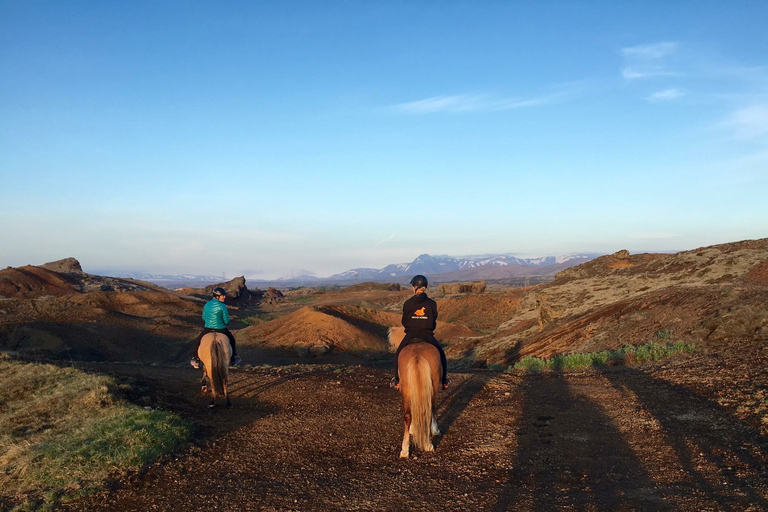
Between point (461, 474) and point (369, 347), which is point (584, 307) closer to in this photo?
point (369, 347)

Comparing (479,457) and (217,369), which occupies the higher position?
(217,369)

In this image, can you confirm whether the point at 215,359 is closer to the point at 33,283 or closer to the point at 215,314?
the point at 215,314

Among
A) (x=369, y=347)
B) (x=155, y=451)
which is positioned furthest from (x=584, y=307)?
(x=155, y=451)

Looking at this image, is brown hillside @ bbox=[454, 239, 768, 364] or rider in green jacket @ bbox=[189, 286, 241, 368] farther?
brown hillside @ bbox=[454, 239, 768, 364]

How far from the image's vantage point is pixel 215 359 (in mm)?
9703

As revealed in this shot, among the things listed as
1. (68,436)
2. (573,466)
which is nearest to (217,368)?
(68,436)

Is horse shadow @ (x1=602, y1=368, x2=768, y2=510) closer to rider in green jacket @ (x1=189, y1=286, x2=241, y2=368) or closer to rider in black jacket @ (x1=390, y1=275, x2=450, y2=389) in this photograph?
rider in black jacket @ (x1=390, y1=275, x2=450, y2=389)

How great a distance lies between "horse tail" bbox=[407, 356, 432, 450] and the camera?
662cm


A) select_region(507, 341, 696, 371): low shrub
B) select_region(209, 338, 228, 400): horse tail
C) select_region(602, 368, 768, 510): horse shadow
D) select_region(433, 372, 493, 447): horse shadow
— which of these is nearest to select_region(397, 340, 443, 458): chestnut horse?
select_region(433, 372, 493, 447): horse shadow

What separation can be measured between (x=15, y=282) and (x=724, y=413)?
5460 centimetres

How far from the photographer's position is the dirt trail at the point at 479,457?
17.0ft

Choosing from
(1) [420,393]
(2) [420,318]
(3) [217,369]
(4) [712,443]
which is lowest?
(4) [712,443]

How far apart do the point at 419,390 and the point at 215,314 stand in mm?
5223

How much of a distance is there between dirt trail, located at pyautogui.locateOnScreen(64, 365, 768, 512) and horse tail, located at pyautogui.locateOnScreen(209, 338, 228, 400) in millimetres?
446
